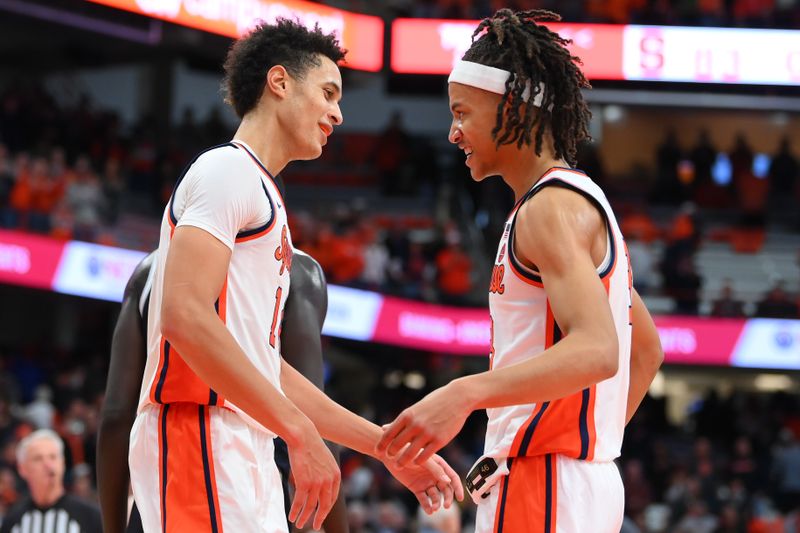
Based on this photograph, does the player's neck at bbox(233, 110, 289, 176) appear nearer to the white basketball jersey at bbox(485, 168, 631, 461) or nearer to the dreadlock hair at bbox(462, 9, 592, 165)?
the dreadlock hair at bbox(462, 9, 592, 165)

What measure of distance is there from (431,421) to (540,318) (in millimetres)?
508

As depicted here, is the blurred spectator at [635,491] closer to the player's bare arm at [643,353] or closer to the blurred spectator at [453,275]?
the blurred spectator at [453,275]

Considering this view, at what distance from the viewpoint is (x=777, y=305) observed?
651 inches

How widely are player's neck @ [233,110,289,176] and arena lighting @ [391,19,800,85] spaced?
1439 cm

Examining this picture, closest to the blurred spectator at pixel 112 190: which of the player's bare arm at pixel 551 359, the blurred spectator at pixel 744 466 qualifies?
the blurred spectator at pixel 744 466

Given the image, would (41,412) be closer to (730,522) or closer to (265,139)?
(730,522)

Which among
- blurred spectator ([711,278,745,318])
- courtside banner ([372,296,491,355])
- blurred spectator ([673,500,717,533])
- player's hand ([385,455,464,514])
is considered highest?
player's hand ([385,455,464,514])

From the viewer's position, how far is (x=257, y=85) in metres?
3.81

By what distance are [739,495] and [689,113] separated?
11.9m

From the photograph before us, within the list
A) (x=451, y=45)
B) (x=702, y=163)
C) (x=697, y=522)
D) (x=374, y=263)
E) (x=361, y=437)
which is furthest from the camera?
(x=702, y=163)

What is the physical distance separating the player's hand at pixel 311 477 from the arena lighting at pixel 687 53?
49.3 feet

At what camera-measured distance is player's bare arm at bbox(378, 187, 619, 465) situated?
299 centimetres

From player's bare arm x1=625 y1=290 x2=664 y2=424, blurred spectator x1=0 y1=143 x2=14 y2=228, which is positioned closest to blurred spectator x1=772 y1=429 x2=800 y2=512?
blurred spectator x1=0 y1=143 x2=14 y2=228

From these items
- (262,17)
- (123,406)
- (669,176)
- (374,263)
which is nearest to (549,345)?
(123,406)
